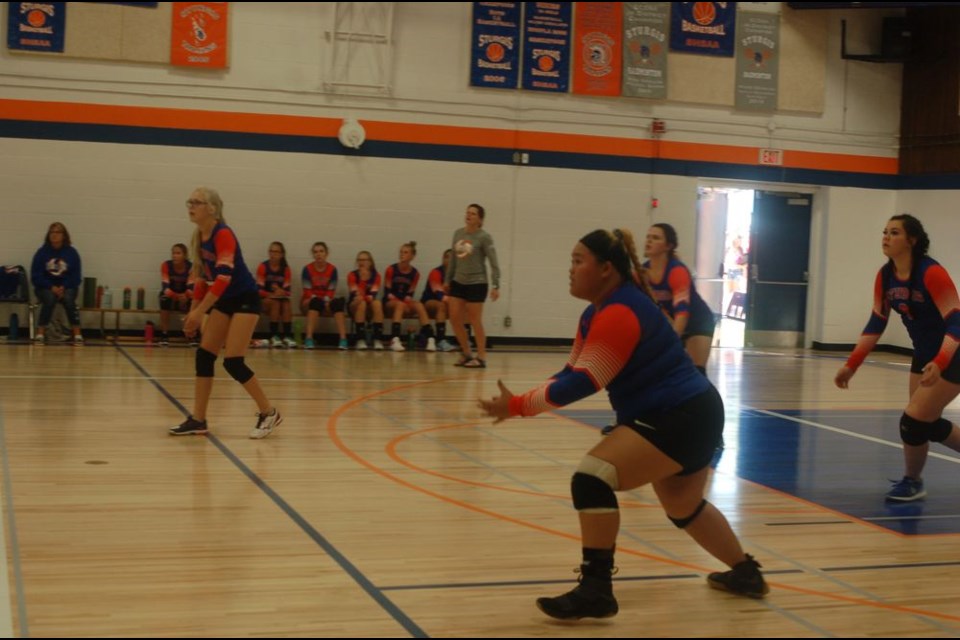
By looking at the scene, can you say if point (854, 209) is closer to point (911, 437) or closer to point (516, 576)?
point (911, 437)

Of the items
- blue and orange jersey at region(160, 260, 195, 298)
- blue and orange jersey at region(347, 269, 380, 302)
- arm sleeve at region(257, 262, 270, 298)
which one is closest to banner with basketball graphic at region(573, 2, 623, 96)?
blue and orange jersey at region(347, 269, 380, 302)

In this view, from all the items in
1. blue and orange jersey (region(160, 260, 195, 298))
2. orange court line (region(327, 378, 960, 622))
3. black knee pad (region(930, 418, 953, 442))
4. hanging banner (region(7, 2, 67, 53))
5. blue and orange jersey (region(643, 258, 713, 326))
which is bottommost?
orange court line (region(327, 378, 960, 622))

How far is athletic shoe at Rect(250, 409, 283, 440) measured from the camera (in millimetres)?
8070

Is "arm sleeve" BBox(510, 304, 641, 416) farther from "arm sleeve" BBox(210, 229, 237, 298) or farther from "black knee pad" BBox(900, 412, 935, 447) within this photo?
"arm sleeve" BBox(210, 229, 237, 298)

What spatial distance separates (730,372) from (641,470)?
1018 centimetres

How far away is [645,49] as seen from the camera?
55.1 feet

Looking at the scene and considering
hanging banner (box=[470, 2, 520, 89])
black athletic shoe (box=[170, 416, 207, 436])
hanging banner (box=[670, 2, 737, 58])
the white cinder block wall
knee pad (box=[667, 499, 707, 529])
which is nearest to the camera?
knee pad (box=[667, 499, 707, 529])

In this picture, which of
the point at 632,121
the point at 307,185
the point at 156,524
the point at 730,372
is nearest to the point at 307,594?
the point at 156,524

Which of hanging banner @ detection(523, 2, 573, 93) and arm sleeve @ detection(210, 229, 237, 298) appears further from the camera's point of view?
hanging banner @ detection(523, 2, 573, 93)

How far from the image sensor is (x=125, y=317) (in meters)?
15.0

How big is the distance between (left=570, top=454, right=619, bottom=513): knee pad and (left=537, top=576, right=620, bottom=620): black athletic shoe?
30 centimetres

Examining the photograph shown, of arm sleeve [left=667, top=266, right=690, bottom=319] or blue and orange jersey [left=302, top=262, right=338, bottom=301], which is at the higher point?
arm sleeve [left=667, top=266, right=690, bottom=319]

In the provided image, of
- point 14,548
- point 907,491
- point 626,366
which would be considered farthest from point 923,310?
point 14,548

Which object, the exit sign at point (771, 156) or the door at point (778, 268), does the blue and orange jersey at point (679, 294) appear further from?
the door at point (778, 268)
